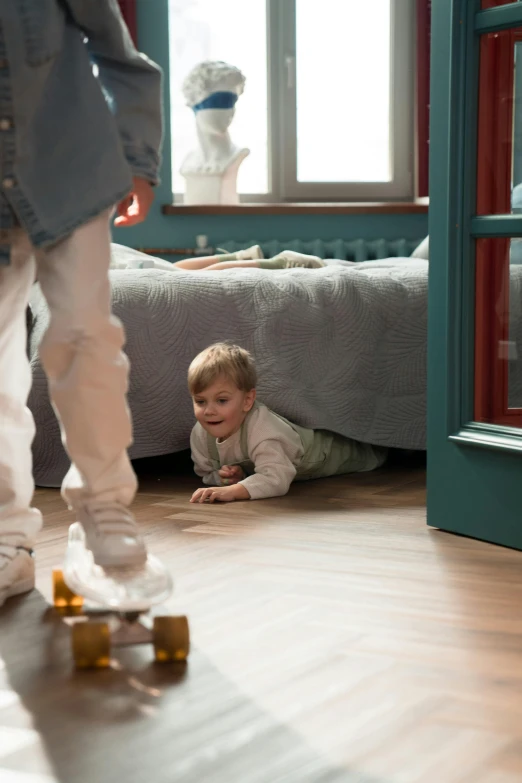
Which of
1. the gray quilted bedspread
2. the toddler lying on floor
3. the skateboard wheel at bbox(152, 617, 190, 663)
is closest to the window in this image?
the gray quilted bedspread

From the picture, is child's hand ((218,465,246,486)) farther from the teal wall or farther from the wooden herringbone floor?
the teal wall

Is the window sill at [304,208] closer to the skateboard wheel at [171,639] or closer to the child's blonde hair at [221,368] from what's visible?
the child's blonde hair at [221,368]

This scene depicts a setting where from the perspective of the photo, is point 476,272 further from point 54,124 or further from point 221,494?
point 54,124

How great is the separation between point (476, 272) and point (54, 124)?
38.0 inches

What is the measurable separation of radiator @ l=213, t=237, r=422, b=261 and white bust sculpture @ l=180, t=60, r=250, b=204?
261mm

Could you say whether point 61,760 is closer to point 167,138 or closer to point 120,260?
point 120,260

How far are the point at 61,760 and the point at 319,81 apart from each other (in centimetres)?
437

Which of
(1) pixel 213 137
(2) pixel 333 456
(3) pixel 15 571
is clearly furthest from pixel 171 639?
(1) pixel 213 137

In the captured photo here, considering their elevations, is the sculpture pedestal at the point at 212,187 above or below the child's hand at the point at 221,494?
above

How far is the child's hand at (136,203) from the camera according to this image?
1.51 meters

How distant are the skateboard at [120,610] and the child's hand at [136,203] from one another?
1.50 feet

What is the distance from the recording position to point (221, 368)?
239cm

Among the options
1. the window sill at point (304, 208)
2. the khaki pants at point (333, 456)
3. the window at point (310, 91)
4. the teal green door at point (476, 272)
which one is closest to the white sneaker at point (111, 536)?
the teal green door at point (476, 272)

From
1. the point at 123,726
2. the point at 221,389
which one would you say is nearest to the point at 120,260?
the point at 221,389
